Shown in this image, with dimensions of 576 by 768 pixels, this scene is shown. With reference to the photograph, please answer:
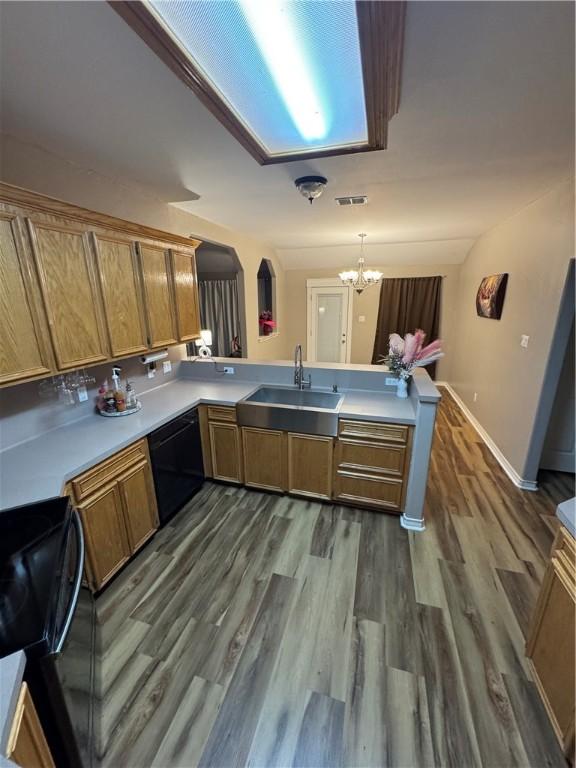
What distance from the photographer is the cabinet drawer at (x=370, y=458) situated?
7.41ft

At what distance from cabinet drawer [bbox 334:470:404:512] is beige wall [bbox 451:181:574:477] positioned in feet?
4.48

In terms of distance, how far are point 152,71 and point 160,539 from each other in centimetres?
255

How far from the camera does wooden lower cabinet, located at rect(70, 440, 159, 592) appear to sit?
5.43 ft

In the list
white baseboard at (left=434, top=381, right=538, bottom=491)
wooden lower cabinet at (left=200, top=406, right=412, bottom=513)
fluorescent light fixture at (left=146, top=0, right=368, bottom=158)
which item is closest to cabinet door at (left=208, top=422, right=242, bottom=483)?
wooden lower cabinet at (left=200, top=406, right=412, bottom=513)

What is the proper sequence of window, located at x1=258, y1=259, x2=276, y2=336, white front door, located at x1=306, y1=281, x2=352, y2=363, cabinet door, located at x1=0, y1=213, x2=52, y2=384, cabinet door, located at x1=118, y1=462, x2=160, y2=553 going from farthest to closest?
white front door, located at x1=306, y1=281, x2=352, y2=363 < window, located at x1=258, y1=259, x2=276, y2=336 < cabinet door, located at x1=118, y1=462, x2=160, y2=553 < cabinet door, located at x1=0, y1=213, x2=52, y2=384

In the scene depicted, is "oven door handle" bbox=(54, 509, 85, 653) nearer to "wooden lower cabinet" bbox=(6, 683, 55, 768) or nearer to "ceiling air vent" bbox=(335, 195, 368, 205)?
"wooden lower cabinet" bbox=(6, 683, 55, 768)

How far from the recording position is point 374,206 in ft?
9.52

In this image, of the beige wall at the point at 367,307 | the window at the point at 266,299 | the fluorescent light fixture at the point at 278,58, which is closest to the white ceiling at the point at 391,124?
the fluorescent light fixture at the point at 278,58

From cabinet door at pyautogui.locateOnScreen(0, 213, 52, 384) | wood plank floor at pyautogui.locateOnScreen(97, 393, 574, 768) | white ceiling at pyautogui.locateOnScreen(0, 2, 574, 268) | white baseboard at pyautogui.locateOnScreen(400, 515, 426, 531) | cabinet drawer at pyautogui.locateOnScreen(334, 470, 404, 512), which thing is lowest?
wood plank floor at pyautogui.locateOnScreen(97, 393, 574, 768)

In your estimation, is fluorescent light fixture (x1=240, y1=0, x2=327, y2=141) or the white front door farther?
the white front door

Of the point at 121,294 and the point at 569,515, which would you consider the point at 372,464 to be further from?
the point at 121,294

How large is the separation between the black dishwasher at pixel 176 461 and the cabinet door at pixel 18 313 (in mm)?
798

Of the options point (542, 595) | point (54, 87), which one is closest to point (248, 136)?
point (54, 87)

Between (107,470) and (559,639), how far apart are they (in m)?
2.23
